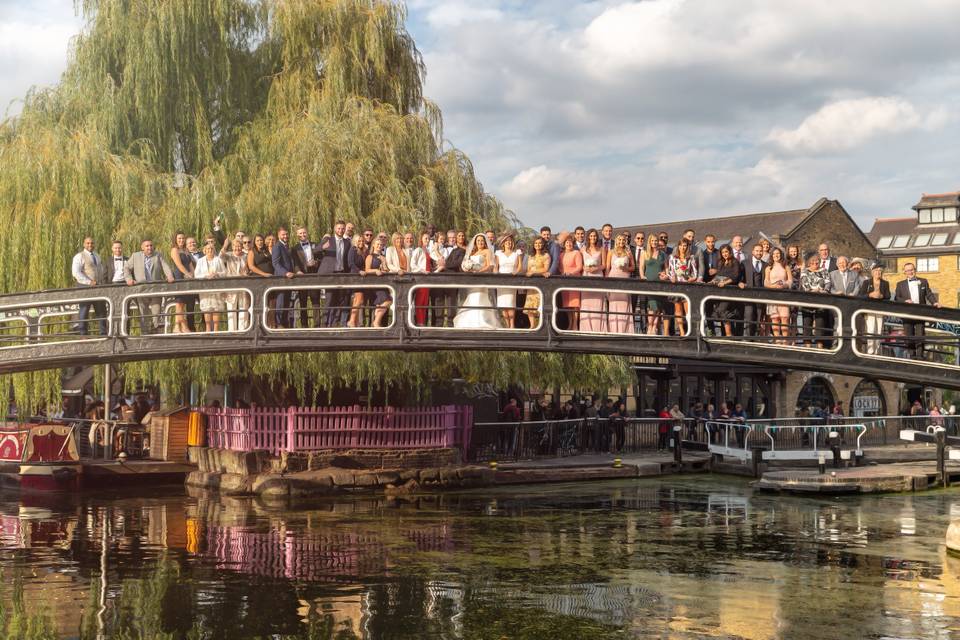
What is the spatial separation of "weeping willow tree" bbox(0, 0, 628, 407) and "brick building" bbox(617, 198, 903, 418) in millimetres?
12924

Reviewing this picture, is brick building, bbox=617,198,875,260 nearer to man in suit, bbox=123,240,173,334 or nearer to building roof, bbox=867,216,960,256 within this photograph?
building roof, bbox=867,216,960,256

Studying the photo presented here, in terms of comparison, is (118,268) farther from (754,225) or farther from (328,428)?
(754,225)

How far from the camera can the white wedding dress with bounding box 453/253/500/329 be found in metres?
14.2

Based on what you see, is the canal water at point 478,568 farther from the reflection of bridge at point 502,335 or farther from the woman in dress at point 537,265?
the woman in dress at point 537,265

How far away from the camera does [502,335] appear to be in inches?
541

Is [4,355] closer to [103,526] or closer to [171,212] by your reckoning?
[103,526]

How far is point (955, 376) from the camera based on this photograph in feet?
43.0

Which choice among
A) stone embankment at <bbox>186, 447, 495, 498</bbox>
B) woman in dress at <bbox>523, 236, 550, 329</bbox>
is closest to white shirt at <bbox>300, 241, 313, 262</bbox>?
woman in dress at <bbox>523, 236, 550, 329</bbox>

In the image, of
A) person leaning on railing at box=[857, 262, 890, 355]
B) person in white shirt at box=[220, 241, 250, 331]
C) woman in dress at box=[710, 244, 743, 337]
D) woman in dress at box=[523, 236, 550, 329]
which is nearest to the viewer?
person leaning on railing at box=[857, 262, 890, 355]

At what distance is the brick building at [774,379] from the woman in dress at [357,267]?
72.6 feet

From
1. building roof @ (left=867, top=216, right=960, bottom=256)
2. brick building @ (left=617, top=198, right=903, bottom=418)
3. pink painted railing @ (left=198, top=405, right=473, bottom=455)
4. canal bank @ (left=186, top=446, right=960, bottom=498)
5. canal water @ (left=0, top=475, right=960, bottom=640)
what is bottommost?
canal water @ (left=0, top=475, right=960, bottom=640)

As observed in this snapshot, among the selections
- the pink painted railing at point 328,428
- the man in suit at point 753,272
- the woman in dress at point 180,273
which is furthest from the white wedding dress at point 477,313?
the pink painted railing at point 328,428

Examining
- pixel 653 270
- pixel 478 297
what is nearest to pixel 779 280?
pixel 653 270

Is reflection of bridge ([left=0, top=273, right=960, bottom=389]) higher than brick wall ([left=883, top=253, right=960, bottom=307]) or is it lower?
lower
